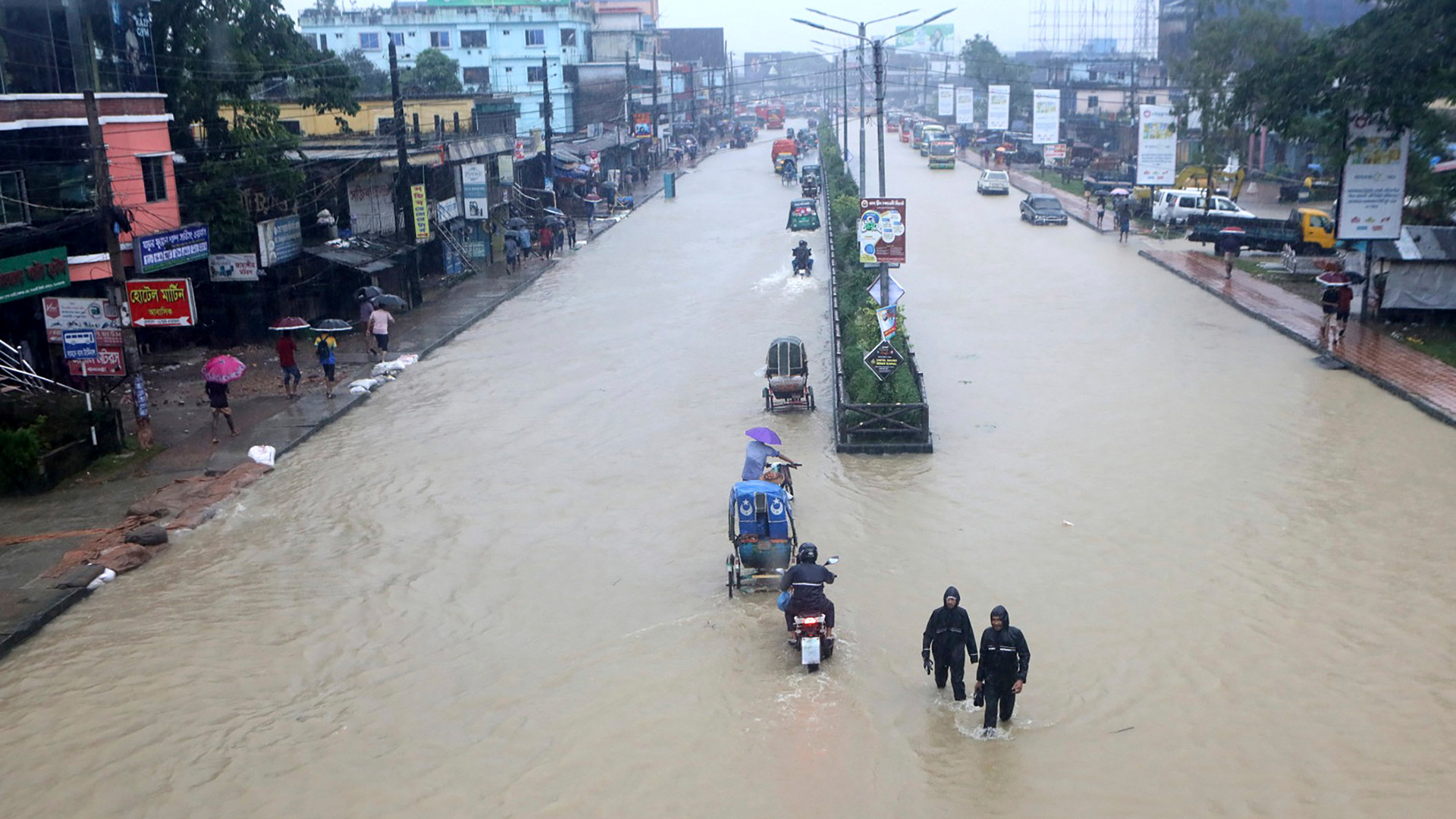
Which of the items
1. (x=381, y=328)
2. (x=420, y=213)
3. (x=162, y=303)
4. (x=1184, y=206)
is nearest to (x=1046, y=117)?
(x=1184, y=206)

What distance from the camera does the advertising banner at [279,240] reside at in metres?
26.2

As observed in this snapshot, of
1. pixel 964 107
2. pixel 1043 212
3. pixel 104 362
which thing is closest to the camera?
pixel 104 362

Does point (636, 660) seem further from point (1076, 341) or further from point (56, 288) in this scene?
point (1076, 341)

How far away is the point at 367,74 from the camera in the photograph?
69.2 metres

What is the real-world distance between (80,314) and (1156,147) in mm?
33675

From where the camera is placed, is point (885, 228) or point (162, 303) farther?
point (885, 228)

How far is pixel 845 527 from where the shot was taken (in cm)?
1454

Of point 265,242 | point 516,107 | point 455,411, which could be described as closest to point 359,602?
point 455,411

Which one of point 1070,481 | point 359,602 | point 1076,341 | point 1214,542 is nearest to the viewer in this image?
point 359,602

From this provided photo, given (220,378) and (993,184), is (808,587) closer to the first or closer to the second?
(220,378)

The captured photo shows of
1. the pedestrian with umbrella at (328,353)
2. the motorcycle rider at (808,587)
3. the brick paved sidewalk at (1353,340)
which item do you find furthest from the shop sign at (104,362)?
the brick paved sidewalk at (1353,340)

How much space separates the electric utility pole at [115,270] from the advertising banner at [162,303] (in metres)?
0.71

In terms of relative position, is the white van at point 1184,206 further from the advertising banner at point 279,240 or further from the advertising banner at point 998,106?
the advertising banner at point 279,240

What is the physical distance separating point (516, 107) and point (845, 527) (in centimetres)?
4556
